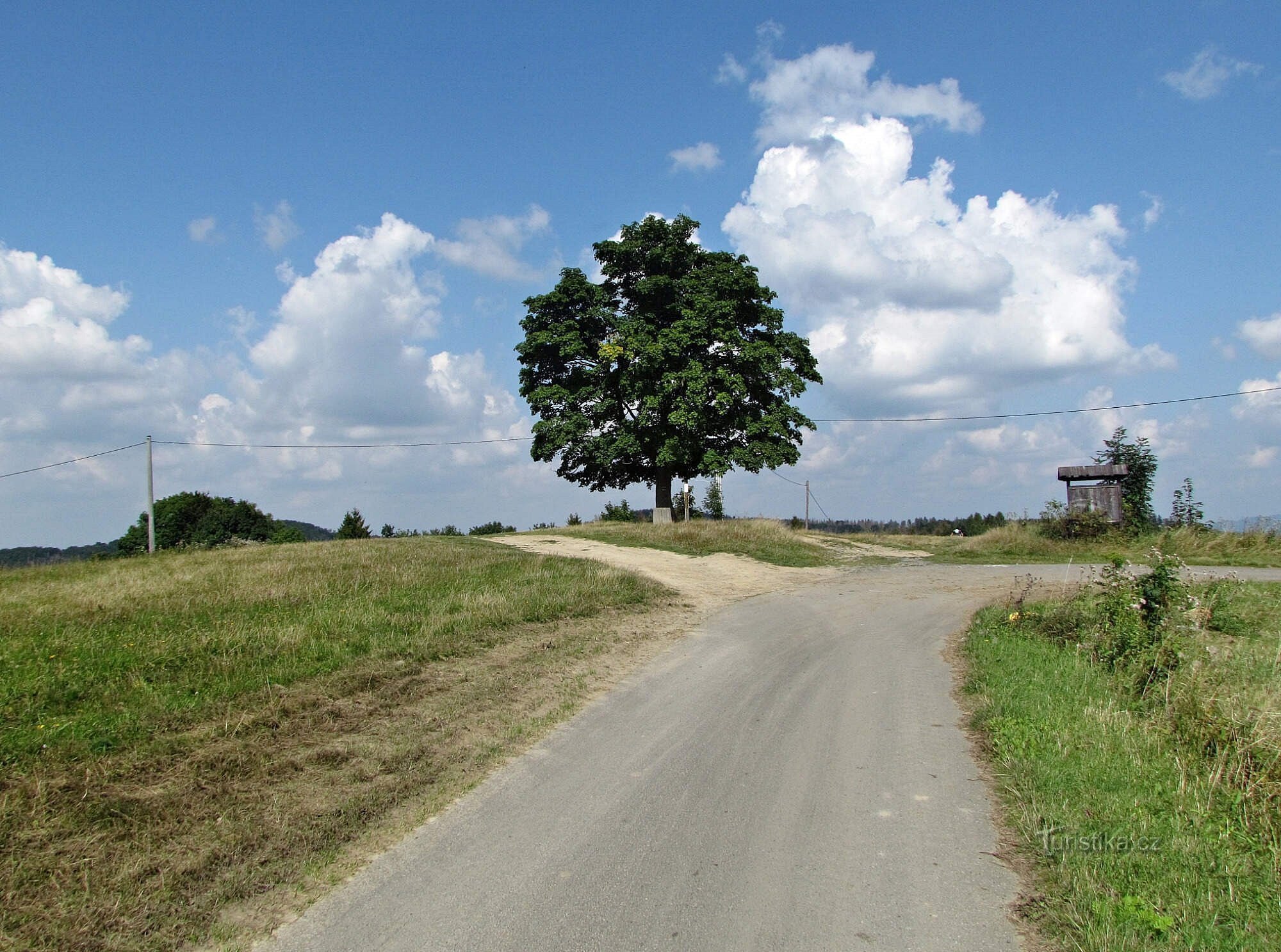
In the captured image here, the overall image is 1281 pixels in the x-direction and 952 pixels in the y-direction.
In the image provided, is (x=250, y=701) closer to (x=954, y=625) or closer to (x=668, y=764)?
(x=668, y=764)

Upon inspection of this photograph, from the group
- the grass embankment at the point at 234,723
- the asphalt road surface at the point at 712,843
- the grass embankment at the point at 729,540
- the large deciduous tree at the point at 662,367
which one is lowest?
the asphalt road surface at the point at 712,843

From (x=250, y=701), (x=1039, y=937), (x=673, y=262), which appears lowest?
→ (x=1039, y=937)

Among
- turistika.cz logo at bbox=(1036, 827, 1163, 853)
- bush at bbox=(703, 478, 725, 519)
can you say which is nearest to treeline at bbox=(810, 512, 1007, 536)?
bush at bbox=(703, 478, 725, 519)

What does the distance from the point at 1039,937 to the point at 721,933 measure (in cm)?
145

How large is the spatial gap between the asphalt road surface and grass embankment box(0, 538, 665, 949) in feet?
1.66

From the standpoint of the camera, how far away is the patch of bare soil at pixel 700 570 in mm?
15109

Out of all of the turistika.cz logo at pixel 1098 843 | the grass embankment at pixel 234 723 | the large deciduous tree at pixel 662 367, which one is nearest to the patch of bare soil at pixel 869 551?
the large deciduous tree at pixel 662 367

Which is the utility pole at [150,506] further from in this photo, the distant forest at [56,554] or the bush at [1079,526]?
the bush at [1079,526]

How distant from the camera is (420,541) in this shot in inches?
889

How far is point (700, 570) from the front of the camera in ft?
59.8

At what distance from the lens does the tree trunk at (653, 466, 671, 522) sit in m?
30.6

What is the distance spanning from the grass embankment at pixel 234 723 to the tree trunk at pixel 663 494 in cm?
1826

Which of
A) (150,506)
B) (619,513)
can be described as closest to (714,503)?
(619,513)

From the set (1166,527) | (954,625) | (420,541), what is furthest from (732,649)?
(1166,527)
